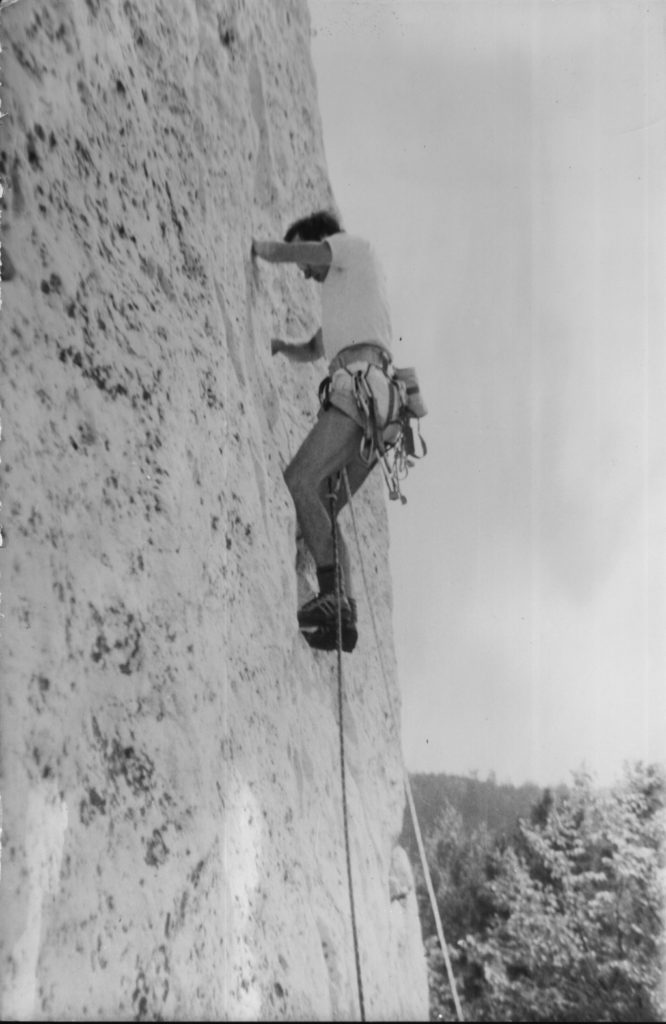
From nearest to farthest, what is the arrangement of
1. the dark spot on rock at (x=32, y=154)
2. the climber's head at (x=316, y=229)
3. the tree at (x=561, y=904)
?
the dark spot on rock at (x=32, y=154)
the climber's head at (x=316, y=229)
the tree at (x=561, y=904)

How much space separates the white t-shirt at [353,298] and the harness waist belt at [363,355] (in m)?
0.02

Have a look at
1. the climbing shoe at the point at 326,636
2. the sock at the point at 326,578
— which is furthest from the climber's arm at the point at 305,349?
the climbing shoe at the point at 326,636

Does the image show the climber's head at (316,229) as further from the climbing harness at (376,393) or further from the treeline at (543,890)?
the treeline at (543,890)

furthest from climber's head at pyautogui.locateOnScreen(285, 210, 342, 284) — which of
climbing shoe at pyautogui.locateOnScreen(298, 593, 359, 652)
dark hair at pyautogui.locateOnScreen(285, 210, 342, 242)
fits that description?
climbing shoe at pyautogui.locateOnScreen(298, 593, 359, 652)

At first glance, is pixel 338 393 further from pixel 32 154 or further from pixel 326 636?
pixel 32 154

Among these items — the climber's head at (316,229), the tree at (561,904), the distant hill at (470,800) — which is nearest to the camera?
the climber's head at (316,229)

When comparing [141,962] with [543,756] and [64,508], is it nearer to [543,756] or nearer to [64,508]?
[64,508]

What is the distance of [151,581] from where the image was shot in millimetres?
1641

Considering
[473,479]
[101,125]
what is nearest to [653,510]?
[473,479]

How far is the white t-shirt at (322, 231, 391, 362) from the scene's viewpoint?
253 centimetres

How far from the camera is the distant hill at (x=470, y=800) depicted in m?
3.58

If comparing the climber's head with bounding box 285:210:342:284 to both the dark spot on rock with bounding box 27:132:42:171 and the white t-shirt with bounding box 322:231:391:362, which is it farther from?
the dark spot on rock with bounding box 27:132:42:171

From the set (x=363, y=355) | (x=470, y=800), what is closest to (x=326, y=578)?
(x=363, y=355)

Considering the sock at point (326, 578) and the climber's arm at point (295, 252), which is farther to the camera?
the climber's arm at point (295, 252)
